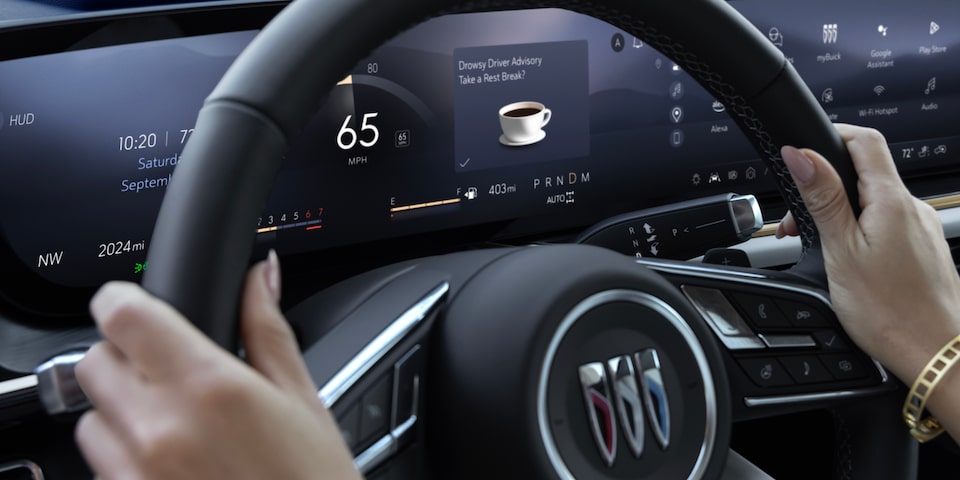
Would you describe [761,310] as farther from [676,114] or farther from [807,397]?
[676,114]

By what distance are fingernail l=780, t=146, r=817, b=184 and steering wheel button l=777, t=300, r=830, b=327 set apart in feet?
0.34

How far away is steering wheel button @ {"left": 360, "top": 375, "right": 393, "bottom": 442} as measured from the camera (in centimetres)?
52

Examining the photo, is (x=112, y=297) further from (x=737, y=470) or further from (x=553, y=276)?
(x=737, y=470)

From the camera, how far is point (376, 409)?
1.73 ft

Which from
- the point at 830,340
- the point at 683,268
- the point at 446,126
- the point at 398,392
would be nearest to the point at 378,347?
the point at 398,392

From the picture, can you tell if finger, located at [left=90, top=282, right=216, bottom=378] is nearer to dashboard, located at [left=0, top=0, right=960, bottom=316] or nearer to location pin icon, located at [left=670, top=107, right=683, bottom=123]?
dashboard, located at [left=0, top=0, right=960, bottom=316]

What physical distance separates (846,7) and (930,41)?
191mm

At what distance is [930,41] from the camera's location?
1.41m

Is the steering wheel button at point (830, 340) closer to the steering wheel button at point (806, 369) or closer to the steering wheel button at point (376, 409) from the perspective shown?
the steering wheel button at point (806, 369)

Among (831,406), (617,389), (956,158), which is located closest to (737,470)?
(831,406)

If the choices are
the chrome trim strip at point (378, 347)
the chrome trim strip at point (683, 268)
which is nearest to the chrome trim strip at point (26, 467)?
the chrome trim strip at point (378, 347)

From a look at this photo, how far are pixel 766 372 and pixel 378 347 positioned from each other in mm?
302

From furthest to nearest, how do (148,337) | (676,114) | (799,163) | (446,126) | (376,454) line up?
1. (676,114)
2. (446,126)
3. (799,163)
4. (376,454)
5. (148,337)

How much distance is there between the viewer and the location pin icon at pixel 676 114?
3.94 ft
